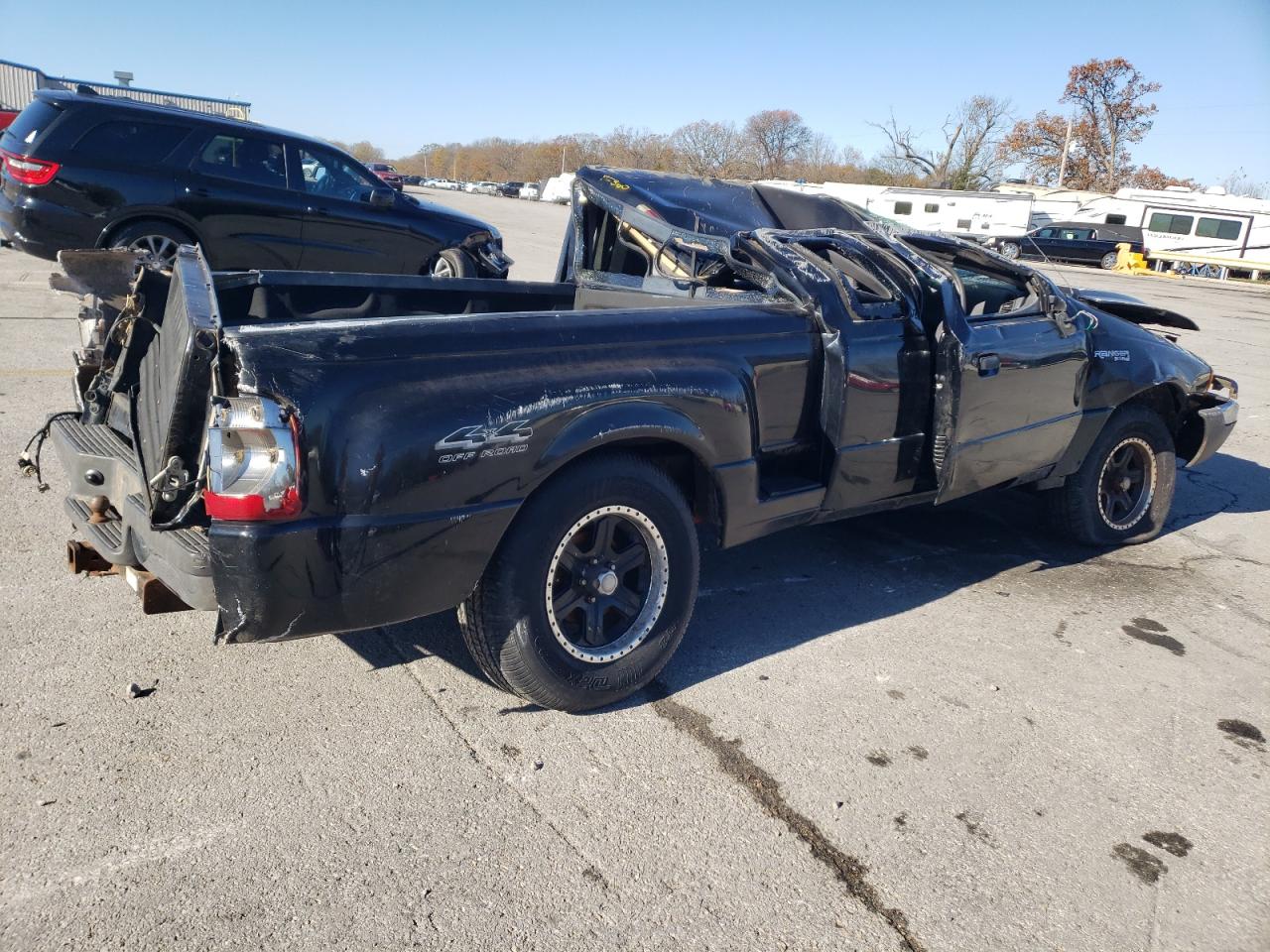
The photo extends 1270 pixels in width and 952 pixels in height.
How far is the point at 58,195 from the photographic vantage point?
8945mm

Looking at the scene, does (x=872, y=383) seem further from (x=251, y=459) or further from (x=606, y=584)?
(x=251, y=459)

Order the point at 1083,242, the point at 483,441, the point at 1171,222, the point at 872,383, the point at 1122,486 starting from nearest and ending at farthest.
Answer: the point at 483,441
the point at 872,383
the point at 1122,486
the point at 1083,242
the point at 1171,222

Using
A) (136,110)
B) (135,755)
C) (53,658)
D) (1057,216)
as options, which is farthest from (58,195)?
(1057,216)

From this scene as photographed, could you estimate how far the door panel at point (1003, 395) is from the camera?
4.39m

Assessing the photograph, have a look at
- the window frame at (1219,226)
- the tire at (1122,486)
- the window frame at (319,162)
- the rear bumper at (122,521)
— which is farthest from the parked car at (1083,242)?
the rear bumper at (122,521)

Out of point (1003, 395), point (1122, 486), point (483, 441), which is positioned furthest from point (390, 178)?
point (483, 441)

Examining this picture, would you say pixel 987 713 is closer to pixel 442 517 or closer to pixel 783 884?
pixel 783 884

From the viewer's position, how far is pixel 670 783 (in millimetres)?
3076

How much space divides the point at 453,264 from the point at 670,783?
8705 mm

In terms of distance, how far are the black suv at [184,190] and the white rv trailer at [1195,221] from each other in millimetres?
36376

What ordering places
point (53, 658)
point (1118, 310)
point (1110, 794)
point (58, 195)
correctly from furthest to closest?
point (58, 195)
point (1118, 310)
point (53, 658)
point (1110, 794)

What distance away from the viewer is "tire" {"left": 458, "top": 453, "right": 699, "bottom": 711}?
10.5ft

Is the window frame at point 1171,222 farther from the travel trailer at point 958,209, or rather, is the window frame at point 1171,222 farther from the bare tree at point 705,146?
the bare tree at point 705,146

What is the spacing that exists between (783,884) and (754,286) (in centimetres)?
270
